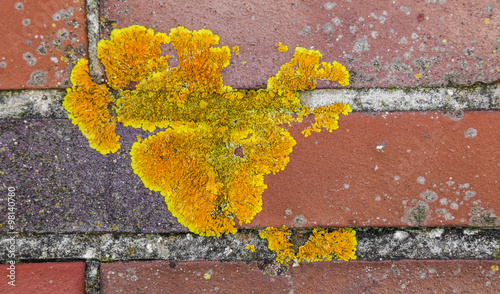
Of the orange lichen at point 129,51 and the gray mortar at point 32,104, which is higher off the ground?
the orange lichen at point 129,51

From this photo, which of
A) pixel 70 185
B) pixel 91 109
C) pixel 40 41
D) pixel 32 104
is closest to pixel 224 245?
pixel 70 185

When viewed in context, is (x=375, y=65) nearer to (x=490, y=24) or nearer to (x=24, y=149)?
(x=490, y=24)

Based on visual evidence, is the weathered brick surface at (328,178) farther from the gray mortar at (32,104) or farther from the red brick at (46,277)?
the red brick at (46,277)

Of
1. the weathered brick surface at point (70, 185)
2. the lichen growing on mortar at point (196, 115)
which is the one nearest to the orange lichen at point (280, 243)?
the lichen growing on mortar at point (196, 115)

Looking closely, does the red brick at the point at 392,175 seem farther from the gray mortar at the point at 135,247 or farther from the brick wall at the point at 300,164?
the gray mortar at the point at 135,247

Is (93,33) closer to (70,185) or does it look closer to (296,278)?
(70,185)

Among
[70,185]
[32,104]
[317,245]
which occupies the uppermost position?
[32,104]

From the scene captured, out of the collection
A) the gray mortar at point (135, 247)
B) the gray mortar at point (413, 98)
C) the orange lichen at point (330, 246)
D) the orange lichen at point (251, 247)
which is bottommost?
the gray mortar at point (135, 247)
